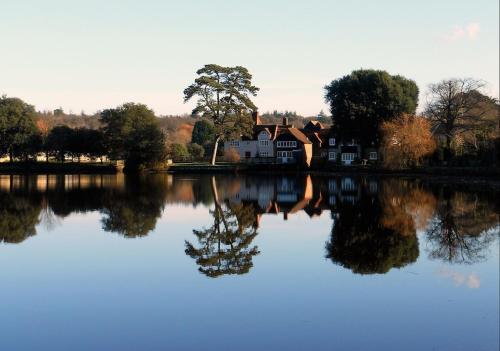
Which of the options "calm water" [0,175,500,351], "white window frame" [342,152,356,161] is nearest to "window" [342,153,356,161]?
"white window frame" [342,152,356,161]

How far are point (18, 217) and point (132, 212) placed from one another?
4.94 meters

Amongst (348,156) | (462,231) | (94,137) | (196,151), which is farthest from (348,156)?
(462,231)

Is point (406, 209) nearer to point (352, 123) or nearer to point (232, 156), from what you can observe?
point (352, 123)

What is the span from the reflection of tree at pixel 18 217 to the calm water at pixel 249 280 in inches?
3.6

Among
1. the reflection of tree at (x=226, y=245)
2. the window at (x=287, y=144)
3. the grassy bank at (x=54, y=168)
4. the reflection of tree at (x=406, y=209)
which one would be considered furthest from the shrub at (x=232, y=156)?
the reflection of tree at (x=226, y=245)

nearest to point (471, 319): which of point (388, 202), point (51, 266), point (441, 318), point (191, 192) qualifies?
point (441, 318)

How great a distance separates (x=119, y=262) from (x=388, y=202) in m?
18.2

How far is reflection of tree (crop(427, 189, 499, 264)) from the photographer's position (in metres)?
15.2

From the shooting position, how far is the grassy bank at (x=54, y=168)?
6925cm

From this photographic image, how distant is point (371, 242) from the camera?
653 inches

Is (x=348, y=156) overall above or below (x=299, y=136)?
below

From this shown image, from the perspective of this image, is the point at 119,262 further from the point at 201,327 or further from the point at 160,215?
the point at 160,215

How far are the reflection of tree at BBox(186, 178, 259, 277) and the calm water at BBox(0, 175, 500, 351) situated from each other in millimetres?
64

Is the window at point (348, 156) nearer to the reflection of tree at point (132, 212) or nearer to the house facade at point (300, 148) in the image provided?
the house facade at point (300, 148)
